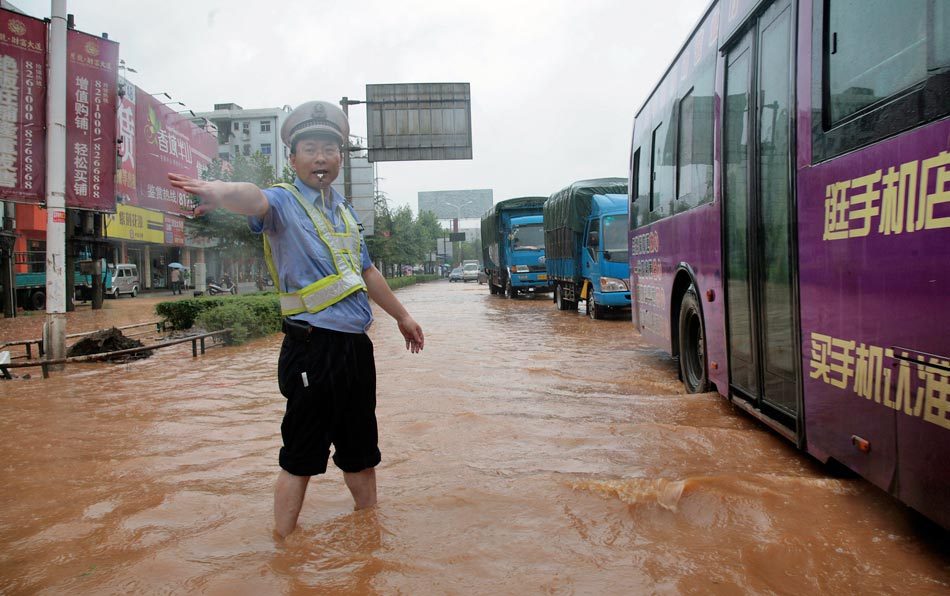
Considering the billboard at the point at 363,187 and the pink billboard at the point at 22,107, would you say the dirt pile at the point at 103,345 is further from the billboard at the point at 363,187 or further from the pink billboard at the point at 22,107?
the billboard at the point at 363,187

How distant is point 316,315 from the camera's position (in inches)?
111

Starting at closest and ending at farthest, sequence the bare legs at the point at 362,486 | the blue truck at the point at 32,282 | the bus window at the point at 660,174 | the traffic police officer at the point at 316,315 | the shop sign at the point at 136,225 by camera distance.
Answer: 1. the traffic police officer at the point at 316,315
2. the bare legs at the point at 362,486
3. the bus window at the point at 660,174
4. the blue truck at the point at 32,282
5. the shop sign at the point at 136,225

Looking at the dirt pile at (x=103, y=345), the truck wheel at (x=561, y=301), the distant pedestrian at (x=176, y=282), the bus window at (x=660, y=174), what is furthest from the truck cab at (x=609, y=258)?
the distant pedestrian at (x=176, y=282)

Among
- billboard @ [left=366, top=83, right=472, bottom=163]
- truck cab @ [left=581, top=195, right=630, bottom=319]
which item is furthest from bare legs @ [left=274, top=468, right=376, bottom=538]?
billboard @ [left=366, top=83, right=472, bottom=163]

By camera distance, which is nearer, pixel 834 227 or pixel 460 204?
pixel 834 227

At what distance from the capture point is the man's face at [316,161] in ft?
9.55

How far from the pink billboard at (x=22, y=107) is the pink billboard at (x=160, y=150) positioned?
11.4m

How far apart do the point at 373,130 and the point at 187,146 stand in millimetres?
9324

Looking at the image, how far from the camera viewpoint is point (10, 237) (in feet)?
63.4

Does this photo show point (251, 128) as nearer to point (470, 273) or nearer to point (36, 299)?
point (470, 273)

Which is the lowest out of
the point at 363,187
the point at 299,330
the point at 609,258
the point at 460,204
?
the point at 299,330

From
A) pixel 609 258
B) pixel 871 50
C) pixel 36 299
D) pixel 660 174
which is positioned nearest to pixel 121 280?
pixel 36 299

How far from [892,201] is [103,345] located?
10.2 metres

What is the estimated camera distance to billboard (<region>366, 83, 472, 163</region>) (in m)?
22.5
